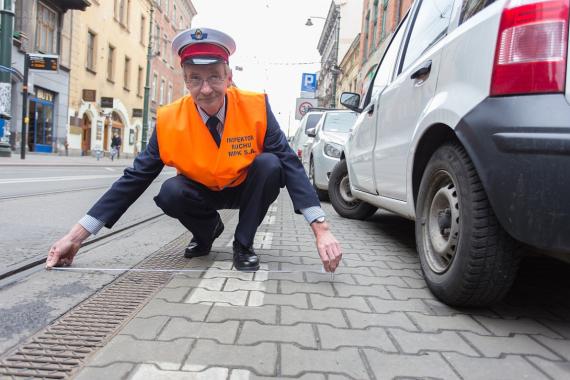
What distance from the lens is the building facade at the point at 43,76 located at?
18.5m

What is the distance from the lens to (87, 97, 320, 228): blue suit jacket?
2.71m

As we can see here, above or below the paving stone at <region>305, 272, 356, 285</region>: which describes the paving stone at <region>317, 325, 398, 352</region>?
below

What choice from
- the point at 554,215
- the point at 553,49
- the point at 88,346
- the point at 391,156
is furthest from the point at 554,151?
the point at 88,346

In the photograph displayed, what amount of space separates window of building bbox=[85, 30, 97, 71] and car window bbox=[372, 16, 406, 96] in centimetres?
2299

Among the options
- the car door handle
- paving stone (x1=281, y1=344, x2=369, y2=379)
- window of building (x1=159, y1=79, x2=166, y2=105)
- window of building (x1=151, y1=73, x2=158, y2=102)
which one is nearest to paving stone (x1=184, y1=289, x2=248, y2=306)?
paving stone (x1=281, y1=344, x2=369, y2=379)

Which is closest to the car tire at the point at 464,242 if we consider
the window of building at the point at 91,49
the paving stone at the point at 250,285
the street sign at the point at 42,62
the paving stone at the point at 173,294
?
the paving stone at the point at 250,285

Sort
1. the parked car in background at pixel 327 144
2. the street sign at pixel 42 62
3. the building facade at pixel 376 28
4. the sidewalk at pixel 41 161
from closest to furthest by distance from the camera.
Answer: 1. the parked car in background at pixel 327 144
2. the sidewalk at pixel 41 161
3. the street sign at pixel 42 62
4. the building facade at pixel 376 28

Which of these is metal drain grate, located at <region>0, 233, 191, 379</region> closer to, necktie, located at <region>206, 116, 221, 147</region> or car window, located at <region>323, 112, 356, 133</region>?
necktie, located at <region>206, 116, 221, 147</region>

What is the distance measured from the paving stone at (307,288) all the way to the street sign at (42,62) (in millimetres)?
15781

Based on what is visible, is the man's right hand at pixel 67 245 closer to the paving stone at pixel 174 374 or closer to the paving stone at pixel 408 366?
the paving stone at pixel 174 374

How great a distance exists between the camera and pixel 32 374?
1.53 metres

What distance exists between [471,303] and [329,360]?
34.5 inches

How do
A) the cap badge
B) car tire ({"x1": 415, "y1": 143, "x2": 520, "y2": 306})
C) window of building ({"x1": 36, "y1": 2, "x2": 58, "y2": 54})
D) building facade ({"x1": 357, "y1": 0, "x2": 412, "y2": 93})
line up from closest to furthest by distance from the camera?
car tire ({"x1": 415, "y1": 143, "x2": 520, "y2": 306})
the cap badge
building facade ({"x1": 357, "y1": 0, "x2": 412, "y2": 93})
window of building ({"x1": 36, "y1": 2, "x2": 58, "y2": 54})

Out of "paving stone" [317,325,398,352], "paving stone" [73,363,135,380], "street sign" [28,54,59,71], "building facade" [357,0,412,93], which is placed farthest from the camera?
"building facade" [357,0,412,93]
